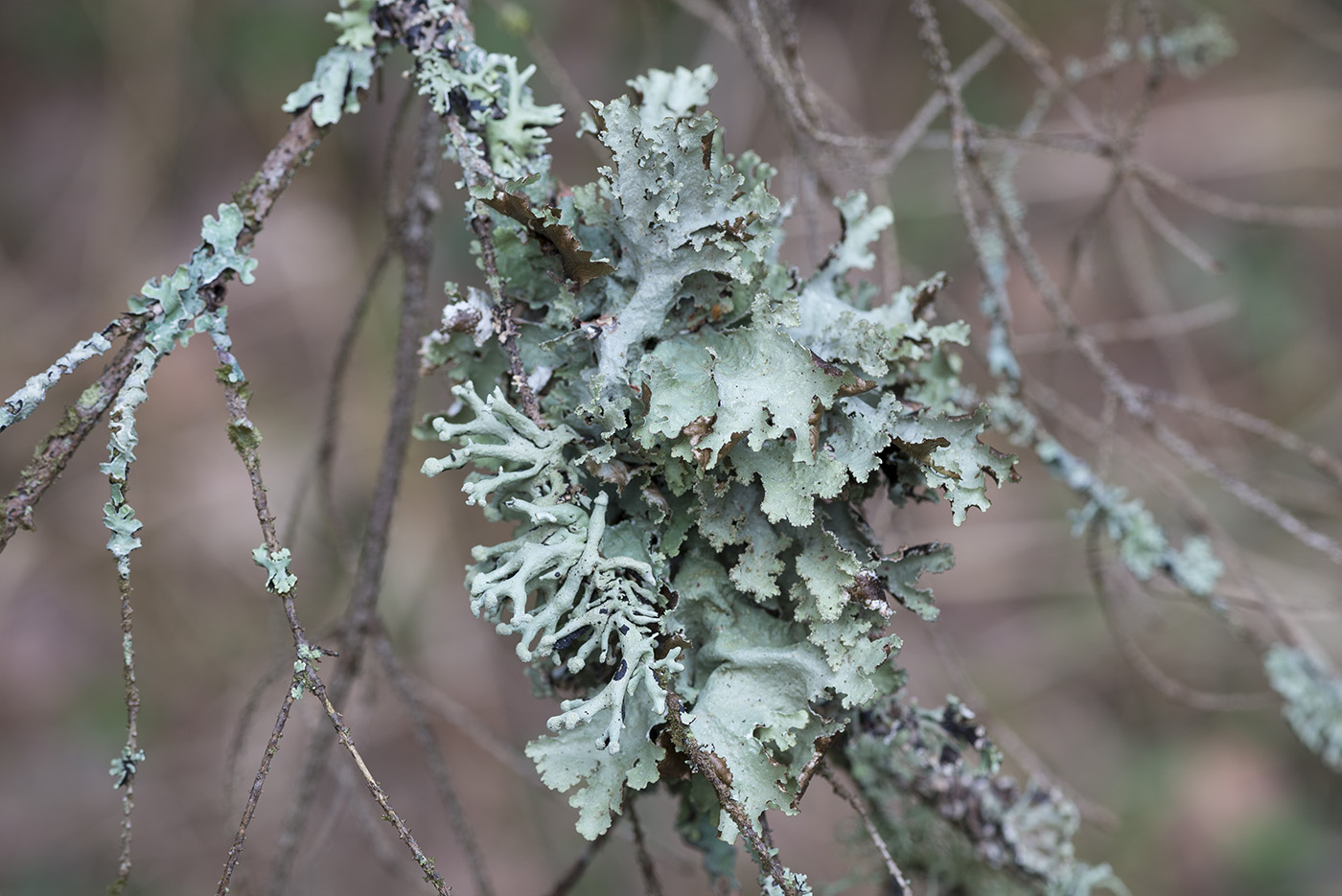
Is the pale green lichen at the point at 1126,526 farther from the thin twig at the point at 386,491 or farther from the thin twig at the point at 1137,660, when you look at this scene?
the thin twig at the point at 386,491

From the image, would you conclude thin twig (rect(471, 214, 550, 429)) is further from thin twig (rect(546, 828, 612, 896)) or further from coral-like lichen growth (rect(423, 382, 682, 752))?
thin twig (rect(546, 828, 612, 896))

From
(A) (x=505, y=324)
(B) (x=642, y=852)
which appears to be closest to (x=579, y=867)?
(B) (x=642, y=852)

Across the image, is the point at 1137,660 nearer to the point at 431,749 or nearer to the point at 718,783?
the point at 718,783

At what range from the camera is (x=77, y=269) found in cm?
199

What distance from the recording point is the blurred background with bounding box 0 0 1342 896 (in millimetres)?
1896

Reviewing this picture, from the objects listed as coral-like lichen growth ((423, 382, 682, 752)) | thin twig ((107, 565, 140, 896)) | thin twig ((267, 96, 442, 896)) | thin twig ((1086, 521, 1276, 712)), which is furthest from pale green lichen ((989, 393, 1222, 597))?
thin twig ((107, 565, 140, 896))

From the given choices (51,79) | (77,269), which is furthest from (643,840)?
(51,79)

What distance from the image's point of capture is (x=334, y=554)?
1.82 metres

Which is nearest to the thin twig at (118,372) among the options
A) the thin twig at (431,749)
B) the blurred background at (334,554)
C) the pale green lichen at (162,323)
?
the pale green lichen at (162,323)

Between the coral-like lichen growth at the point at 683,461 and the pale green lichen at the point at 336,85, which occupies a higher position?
the pale green lichen at the point at 336,85

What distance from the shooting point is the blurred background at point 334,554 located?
190 cm

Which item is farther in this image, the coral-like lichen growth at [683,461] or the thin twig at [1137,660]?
the thin twig at [1137,660]

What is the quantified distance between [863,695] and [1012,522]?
184cm

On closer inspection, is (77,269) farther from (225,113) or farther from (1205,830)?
(1205,830)
